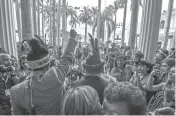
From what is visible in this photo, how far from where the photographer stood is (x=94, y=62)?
300 centimetres

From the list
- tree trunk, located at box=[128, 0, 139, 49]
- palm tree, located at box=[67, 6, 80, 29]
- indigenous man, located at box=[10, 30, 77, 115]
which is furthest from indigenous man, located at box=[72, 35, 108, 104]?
palm tree, located at box=[67, 6, 80, 29]

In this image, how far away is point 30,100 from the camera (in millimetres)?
2012

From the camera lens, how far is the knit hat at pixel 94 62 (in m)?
2.90

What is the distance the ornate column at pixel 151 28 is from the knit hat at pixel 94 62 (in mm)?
6658

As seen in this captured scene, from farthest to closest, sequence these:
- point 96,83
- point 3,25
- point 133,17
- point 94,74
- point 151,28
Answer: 1. point 133,17
2. point 151,28
3. point 3,25
4. point 94,74
5. point 96,83

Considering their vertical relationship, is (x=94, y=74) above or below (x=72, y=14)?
below

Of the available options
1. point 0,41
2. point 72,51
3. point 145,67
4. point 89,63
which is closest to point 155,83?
point 145,67

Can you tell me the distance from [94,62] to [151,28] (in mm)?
6969

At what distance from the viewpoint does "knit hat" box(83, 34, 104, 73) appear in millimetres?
2898

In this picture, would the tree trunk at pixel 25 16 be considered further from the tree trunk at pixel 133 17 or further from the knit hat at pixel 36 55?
the tree trunk at pixel 133 17

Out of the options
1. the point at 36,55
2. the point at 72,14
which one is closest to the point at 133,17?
the point at 36,55

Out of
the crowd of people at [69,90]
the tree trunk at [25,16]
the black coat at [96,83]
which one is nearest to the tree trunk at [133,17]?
the tree trunk at [25,16]

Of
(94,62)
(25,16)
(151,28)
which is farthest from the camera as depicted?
(151,28)

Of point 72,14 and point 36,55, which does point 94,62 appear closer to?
point 36,55
